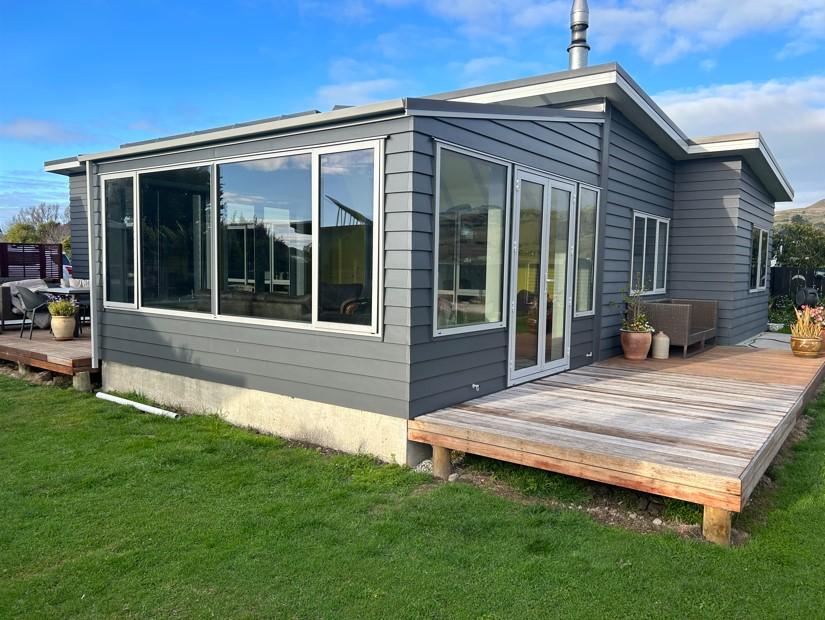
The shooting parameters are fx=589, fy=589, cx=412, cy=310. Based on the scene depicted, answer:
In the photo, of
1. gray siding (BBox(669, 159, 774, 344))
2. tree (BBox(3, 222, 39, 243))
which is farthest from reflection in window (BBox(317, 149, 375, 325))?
tree (BBox(3, 222, 39, 243))

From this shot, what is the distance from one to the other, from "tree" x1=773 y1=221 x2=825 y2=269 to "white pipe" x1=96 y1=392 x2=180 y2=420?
17.3 meters

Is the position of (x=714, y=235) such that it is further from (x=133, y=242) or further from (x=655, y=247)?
(x=133, y=242)

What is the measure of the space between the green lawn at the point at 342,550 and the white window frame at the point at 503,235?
1.07m

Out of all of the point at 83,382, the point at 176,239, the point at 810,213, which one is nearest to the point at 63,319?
the point at 83,382

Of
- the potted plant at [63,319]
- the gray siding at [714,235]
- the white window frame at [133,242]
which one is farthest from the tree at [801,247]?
the potted plant at [63,319]

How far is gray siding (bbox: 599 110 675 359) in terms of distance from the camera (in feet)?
21.0

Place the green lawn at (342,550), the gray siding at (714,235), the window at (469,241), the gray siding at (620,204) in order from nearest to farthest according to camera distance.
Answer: the green lawn at (342,550), the window at (469,241), the gray siding at (620,204), the gray siding at (714,235)

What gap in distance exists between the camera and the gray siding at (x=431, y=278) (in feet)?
12.3

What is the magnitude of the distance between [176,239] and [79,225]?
738 cm

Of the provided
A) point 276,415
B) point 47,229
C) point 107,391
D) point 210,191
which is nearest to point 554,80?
point 210,191

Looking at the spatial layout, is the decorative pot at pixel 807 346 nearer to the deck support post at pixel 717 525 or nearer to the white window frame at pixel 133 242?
the deck support post at pixel 717 525

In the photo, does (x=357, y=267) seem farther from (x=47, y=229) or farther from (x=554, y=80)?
(x=47, y=229)

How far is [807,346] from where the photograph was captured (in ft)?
22.7

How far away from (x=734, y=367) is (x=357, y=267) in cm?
446
